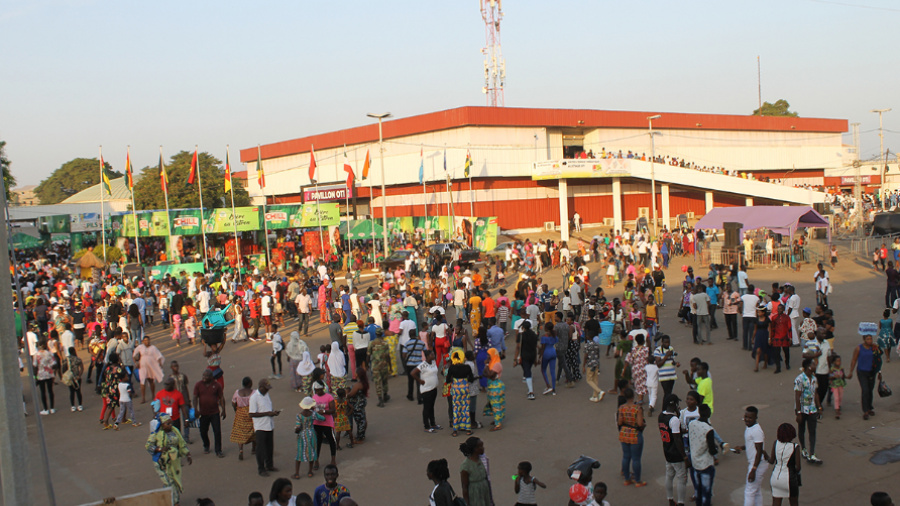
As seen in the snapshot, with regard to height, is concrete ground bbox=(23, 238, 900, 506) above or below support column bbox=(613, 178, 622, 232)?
below

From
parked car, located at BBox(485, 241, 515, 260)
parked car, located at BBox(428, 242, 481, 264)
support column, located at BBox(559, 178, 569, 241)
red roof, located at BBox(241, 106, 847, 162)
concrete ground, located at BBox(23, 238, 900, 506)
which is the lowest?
concrete ground, located at BBox(23, 238, 900, 506)

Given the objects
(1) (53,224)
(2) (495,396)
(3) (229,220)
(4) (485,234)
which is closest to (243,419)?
(2) (495,396)

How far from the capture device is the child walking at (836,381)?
975 cm

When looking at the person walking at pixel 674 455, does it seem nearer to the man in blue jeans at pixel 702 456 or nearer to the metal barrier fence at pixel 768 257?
the man in blue jeans at pixel 702 456

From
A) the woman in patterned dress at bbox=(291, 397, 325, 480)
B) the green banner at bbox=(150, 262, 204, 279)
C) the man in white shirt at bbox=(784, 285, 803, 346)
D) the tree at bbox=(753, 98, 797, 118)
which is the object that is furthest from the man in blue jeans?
the tree at bbox=(753, 98, 797, 118)

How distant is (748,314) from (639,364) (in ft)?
14.3

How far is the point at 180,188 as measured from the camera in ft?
182

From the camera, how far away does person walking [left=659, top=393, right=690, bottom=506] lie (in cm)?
731

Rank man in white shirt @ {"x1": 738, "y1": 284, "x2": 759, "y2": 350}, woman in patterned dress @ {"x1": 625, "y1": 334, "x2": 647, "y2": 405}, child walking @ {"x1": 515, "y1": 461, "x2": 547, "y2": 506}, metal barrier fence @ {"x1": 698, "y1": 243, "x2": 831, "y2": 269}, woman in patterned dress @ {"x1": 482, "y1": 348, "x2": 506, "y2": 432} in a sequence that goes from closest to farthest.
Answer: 1. child walking @ {"x1": 515, "y1": 461, "x2": 547, "y2": 506}
2. woman in patterned dress @ {"x1": 482, "y1": 348, "x2": 506, "y2": 432}
3. woman in patterned dress @ {"x1": 625, "y1": 334, "x2": 647, "y2": 405}
4. man in white shirt @ {"x1": 738, "y1": 284, "x2": 759, "y2": 350}
5. metal barrier fence @ {"x1": 698, "y1": 243, "x2": 831, "y2": 269}

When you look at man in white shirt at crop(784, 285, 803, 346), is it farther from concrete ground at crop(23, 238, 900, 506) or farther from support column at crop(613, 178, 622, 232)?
support column at crop(613, 178, 622, 232)

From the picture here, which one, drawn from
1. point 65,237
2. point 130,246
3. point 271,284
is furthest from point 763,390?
point 65,237

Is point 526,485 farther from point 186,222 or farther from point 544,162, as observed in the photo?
point 544,162

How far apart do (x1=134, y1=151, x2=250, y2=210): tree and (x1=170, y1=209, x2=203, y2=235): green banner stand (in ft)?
77.9

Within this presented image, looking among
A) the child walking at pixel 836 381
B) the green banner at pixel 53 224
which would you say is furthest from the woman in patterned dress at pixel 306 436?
the green banner at pixel 53 224
